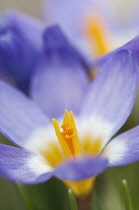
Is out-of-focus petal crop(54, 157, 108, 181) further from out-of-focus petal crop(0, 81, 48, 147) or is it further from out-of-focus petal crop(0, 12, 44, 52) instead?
out-of-focus petal crop(0, 12, 44, 52)

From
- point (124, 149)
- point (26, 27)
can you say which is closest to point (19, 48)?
point (26, 27)

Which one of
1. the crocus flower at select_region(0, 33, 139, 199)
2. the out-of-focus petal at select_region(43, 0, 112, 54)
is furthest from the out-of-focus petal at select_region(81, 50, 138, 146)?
the out-of-focus petal at select_region(43, 0, 112, 54)

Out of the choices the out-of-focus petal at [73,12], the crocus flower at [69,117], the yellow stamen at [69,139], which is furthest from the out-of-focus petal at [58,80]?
the out-of-focus petal at [73,12]

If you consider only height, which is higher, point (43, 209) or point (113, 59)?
Answer: point (113, 59)

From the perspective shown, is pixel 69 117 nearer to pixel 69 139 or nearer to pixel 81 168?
pixel 69 139

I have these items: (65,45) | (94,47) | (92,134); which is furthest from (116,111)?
(94,47)

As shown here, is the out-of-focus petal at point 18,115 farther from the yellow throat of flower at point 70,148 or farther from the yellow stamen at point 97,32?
the yellow stamen at point 97,32

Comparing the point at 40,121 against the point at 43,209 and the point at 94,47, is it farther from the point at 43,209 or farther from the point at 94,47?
the point at 94,47
